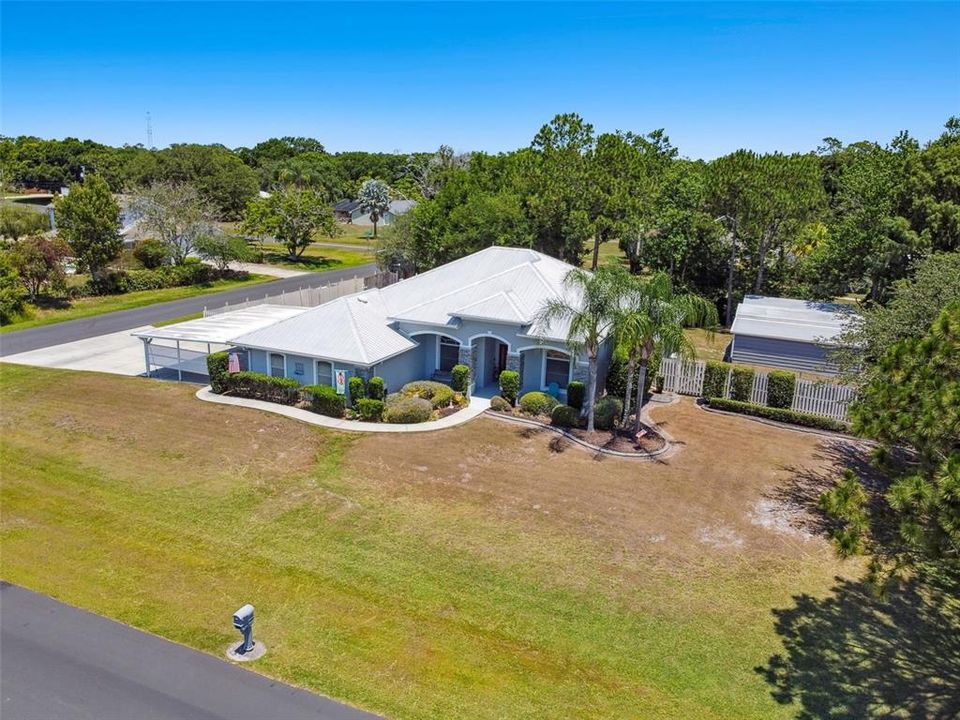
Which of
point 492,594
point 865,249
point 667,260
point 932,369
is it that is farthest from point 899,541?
point 667,260

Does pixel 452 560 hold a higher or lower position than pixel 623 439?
lower

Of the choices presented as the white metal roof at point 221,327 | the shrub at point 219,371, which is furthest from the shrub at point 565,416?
the white metal roof at point 221,327

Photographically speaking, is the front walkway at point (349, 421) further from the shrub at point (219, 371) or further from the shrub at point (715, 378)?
the shrub at point (715, 378)

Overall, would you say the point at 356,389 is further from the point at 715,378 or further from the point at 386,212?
the point at 386,212

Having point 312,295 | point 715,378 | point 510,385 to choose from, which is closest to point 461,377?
point 510,385

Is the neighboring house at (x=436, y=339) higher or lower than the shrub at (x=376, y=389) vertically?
higher

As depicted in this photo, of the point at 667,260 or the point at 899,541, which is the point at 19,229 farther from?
the point at 899,541

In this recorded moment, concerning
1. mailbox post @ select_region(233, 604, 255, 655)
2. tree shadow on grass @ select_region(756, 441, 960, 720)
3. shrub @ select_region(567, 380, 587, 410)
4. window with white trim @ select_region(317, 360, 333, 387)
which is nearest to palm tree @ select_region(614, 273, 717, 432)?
shrub @ select_region(567, 380, 587, 410)
